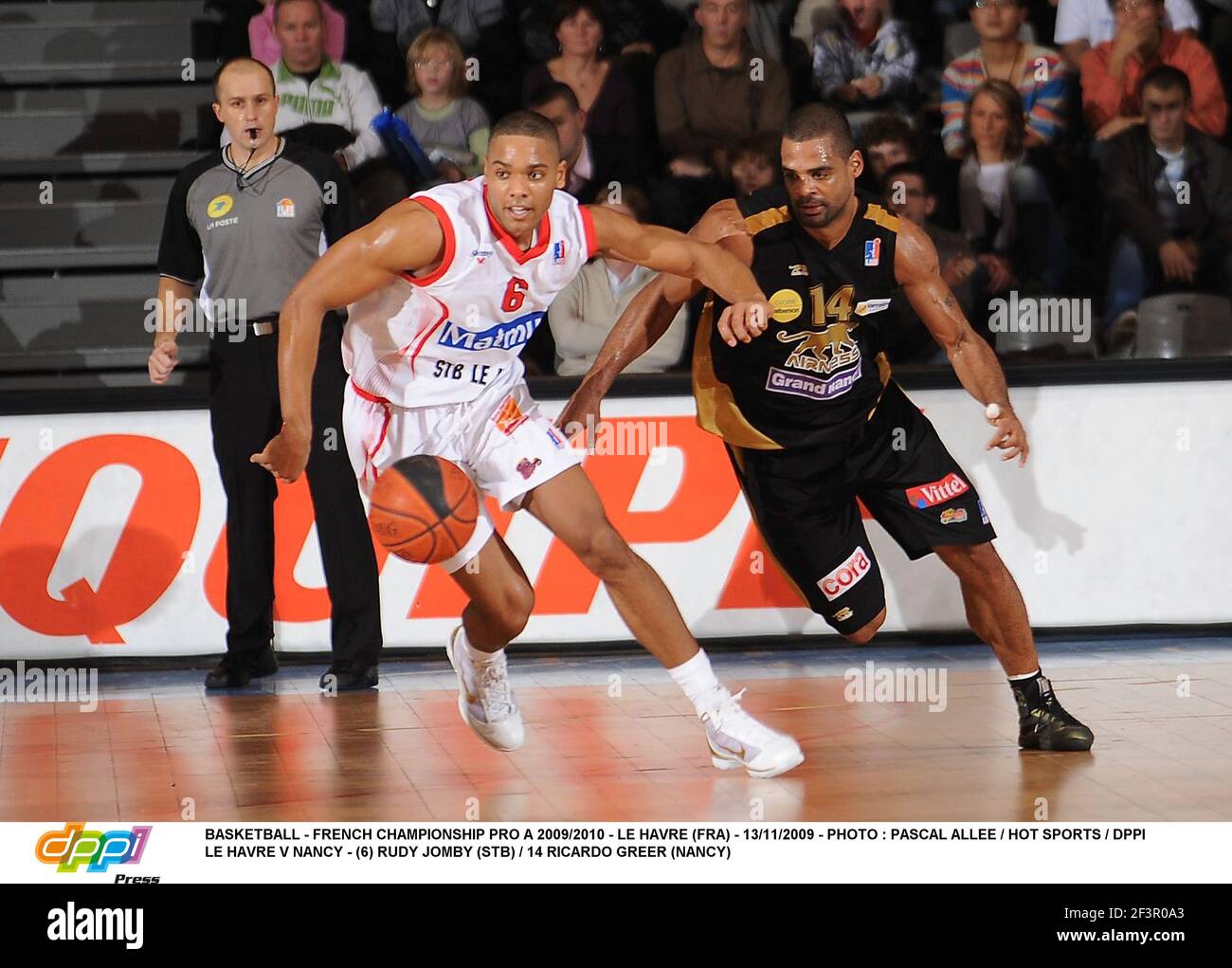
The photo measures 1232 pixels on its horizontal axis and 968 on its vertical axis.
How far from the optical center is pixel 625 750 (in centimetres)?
551

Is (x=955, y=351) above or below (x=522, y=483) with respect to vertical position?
above

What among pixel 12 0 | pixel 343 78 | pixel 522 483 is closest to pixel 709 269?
pixel 522 483

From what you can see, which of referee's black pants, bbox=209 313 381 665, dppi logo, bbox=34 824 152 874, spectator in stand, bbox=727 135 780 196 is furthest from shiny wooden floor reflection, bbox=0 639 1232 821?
spectator in stand, bbox=727 135 780 196

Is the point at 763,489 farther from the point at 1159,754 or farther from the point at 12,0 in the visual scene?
the point at 12,0

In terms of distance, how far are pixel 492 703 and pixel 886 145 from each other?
143 inches

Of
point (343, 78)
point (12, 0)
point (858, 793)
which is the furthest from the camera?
point (12, 0)

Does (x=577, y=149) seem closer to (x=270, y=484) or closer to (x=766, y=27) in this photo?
(x=766, y=27)

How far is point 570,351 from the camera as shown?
291 inches

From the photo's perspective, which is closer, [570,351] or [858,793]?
[858,793]

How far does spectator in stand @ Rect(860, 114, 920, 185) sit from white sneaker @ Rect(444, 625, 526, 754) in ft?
11.3

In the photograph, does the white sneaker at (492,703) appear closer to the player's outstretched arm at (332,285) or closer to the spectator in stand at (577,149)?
the player's outstretched arm at (332,285)

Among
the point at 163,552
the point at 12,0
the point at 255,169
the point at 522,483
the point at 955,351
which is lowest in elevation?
the point at 163,552

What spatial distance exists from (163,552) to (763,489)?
2828 millimetres

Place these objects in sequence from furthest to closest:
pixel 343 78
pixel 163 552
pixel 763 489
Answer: pixel 343 78 < pixel 163 552 < pixel 763 489
